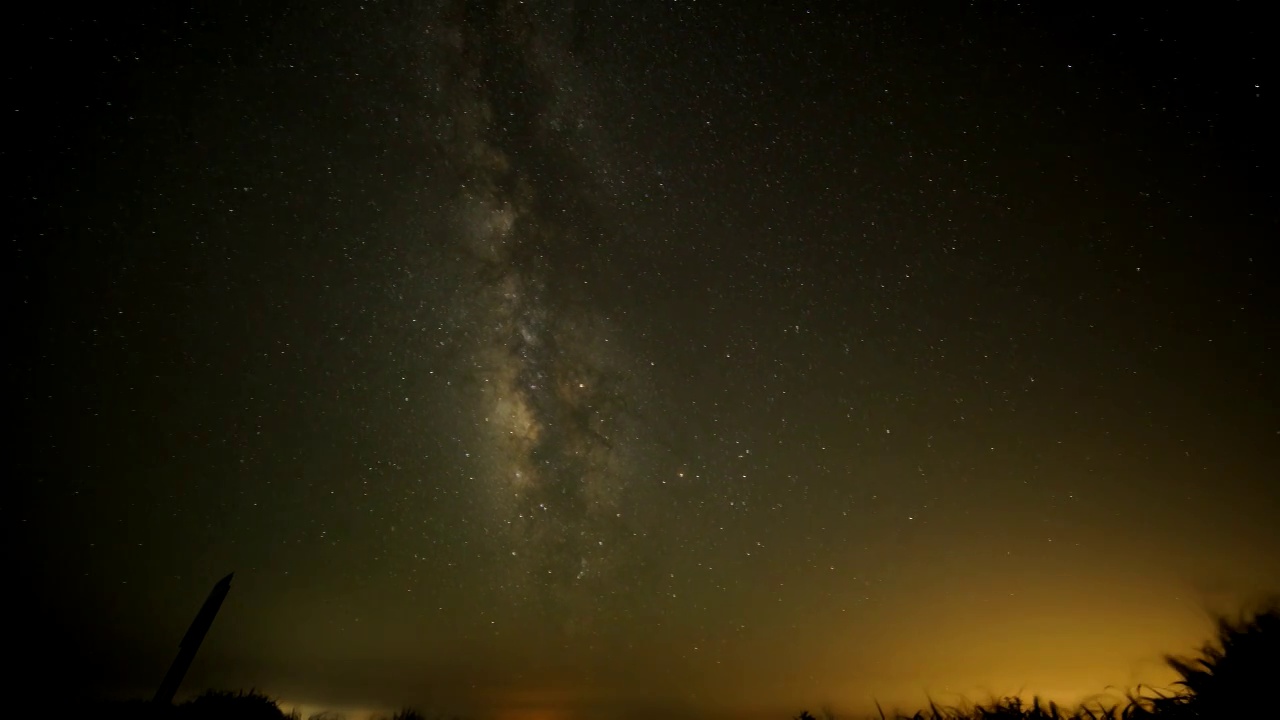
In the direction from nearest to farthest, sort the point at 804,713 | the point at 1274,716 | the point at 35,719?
the point at 1274,716
the point at 35,719
the point at 804,713

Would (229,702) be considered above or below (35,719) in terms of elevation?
above

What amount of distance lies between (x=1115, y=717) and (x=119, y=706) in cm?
823

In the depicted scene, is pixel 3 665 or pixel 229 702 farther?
pixel 3 665

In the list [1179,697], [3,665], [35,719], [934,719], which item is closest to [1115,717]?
[1179,697]

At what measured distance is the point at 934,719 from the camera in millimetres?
5293

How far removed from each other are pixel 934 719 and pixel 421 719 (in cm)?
640

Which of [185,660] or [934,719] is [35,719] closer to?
[185,660]

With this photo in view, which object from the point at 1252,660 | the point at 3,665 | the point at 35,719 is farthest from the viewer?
the point at 3,665

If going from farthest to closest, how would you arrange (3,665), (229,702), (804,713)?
1. (3,665)
2. (804,713)
3. (229,702)

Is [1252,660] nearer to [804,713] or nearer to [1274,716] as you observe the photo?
[1274,716]

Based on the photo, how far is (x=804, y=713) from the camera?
22.7ft

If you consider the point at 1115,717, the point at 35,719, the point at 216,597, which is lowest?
the point at 35,719

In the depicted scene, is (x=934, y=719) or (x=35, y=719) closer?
(x=35, y=719)

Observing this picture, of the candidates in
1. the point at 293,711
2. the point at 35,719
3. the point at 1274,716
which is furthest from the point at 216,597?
the point at 1274,716
